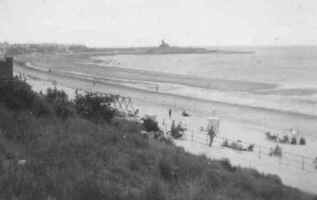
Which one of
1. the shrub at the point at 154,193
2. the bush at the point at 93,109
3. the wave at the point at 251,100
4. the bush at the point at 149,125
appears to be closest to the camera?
the shrub at the point at 154,193

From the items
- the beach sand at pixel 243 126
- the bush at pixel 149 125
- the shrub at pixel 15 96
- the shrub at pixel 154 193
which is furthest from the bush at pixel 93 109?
the shrub at pixel 154 193

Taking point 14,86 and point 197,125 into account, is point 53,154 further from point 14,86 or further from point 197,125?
point 197,125

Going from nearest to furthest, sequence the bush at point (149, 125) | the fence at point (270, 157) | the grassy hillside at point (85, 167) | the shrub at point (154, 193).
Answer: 1. the grassy hillside at point (85, 167)
2. the shrub at point (154, 193)
3. the fence at point (270, 157)
4. the bush at point (149, 125)

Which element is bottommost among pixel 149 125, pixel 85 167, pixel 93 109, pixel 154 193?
pixel 149 125

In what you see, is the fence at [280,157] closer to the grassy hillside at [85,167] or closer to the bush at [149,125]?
the bush at [149,125]

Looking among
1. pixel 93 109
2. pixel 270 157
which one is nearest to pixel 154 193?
pixel 93 109

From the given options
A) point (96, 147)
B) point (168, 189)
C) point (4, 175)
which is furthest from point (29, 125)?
point (168, 189)

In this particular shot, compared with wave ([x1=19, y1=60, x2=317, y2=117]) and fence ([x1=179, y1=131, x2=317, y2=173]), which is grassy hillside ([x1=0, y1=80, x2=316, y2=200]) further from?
wave ([x1=19, y1=60, x2=317, y2=117])

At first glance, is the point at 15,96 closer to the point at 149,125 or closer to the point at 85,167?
the point at 85,167
